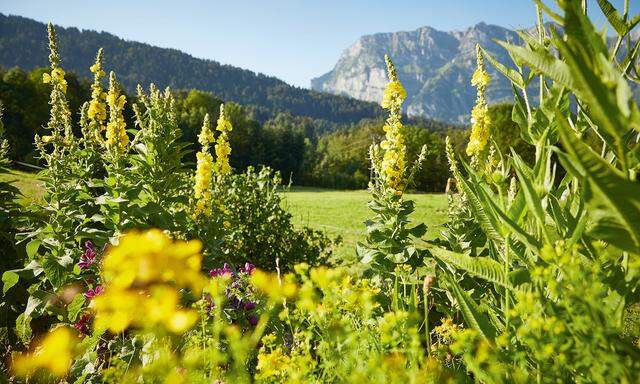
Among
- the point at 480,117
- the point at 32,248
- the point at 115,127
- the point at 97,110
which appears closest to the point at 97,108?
the point at 97,110

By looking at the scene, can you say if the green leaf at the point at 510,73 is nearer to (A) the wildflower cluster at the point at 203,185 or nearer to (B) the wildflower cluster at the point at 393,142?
(B) the wildflower cluster at the point at 393,142

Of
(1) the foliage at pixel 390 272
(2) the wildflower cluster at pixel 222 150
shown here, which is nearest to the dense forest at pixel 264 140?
(2) the wildflower cluster at pixel 222 150

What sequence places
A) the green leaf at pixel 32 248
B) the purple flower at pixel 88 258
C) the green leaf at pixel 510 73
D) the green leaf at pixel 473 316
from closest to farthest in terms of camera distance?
1. the green leaf at pixel 473 316
2. the green leaf at pixel 510 73
3. the purple flower at pixel 88 258
4. the green leaf at pixel 32 248

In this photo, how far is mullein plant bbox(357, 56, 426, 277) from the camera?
3184mm

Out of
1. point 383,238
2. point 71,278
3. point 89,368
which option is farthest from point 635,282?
point 71,278

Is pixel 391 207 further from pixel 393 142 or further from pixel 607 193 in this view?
pixel 607 193

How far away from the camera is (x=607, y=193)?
2.99ft

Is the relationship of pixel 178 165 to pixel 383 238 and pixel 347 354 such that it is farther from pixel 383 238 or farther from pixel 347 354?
pixel 347 354

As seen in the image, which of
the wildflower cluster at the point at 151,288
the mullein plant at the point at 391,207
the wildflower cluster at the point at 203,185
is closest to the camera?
the wildflower cluster at the point at 151,288

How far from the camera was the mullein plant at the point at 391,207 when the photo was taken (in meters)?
3.18

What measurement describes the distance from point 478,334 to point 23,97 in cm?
4303

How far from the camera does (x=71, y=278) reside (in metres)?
2.72

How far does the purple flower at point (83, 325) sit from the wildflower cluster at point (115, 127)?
1.41 meters

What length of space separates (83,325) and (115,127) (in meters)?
2.02
